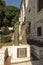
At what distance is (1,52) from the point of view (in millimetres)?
7902

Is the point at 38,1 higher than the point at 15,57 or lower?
higher

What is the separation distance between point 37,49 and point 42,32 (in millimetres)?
3862

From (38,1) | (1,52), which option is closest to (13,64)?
(1,52)

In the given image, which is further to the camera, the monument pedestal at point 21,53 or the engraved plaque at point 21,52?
the engraved plaque at point 21,52

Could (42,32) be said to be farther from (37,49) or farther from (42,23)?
(37,49)

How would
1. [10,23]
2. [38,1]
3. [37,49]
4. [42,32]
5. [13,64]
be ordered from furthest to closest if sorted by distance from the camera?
[10,23] < [38,1] < [42,32] < [37,49] < [13,64]

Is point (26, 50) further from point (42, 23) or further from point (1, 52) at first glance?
point (42, 23)

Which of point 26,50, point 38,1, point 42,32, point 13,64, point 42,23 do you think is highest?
point 38,1

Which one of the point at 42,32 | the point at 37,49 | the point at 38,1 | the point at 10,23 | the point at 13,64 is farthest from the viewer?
the point at 10,23

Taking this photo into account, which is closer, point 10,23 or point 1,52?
point 1,52

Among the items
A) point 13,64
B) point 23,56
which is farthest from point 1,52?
point 23,56

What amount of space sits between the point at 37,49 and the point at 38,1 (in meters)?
7.06

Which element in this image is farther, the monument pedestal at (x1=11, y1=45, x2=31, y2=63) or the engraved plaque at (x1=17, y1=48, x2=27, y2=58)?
the engraved plaque at (x1=17, y1=48, x2=27, y2=58)

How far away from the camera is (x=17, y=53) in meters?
8.79
